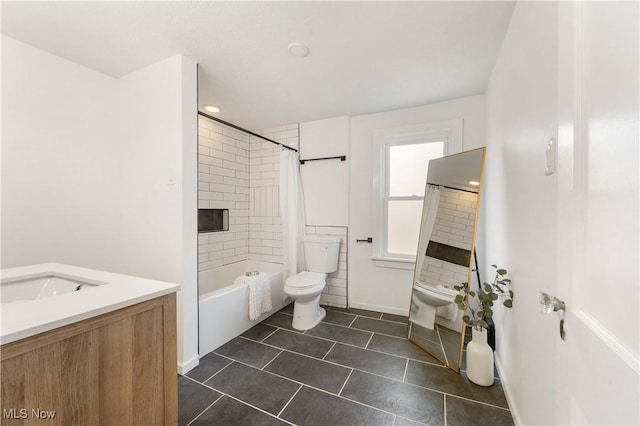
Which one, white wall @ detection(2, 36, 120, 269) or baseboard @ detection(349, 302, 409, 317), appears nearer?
white wall @ detection(2, 36, 120, 269)

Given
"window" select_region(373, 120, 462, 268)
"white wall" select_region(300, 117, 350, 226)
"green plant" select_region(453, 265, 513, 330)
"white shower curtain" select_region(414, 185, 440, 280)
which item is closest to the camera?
"green plant" select_region(453, 265, 513, 330)

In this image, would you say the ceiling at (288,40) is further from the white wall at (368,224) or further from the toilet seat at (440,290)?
the toilet seat at (440,290)

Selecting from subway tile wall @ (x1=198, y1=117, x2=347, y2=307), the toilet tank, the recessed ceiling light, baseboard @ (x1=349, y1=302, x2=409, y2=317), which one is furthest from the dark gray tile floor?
the recessed ceiling light

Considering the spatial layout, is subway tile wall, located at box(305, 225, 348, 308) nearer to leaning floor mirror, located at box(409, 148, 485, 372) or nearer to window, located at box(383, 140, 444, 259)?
window, located at box(383, 140, 444, 259)

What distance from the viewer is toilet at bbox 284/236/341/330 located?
2.47 meters

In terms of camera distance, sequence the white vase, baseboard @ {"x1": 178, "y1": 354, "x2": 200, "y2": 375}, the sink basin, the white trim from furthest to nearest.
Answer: baseboard @ {"x1": 178, "y1": 354, "x2": 200, "y2": 375}
the white vase
the sink basin
the white trim

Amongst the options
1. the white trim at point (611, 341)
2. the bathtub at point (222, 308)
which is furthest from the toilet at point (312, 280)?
the white trim at point (611, 341)

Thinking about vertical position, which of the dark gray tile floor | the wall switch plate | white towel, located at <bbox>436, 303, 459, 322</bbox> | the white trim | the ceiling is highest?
the ceiling

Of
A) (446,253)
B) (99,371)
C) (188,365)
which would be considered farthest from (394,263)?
(99,371)

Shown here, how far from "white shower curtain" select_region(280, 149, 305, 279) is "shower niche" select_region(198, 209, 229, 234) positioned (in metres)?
0.78

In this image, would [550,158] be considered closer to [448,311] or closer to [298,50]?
[448,311]

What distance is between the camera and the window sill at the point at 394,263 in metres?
2.73

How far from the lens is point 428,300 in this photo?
218cm

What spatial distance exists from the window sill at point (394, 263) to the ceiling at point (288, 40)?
5.59 ft
